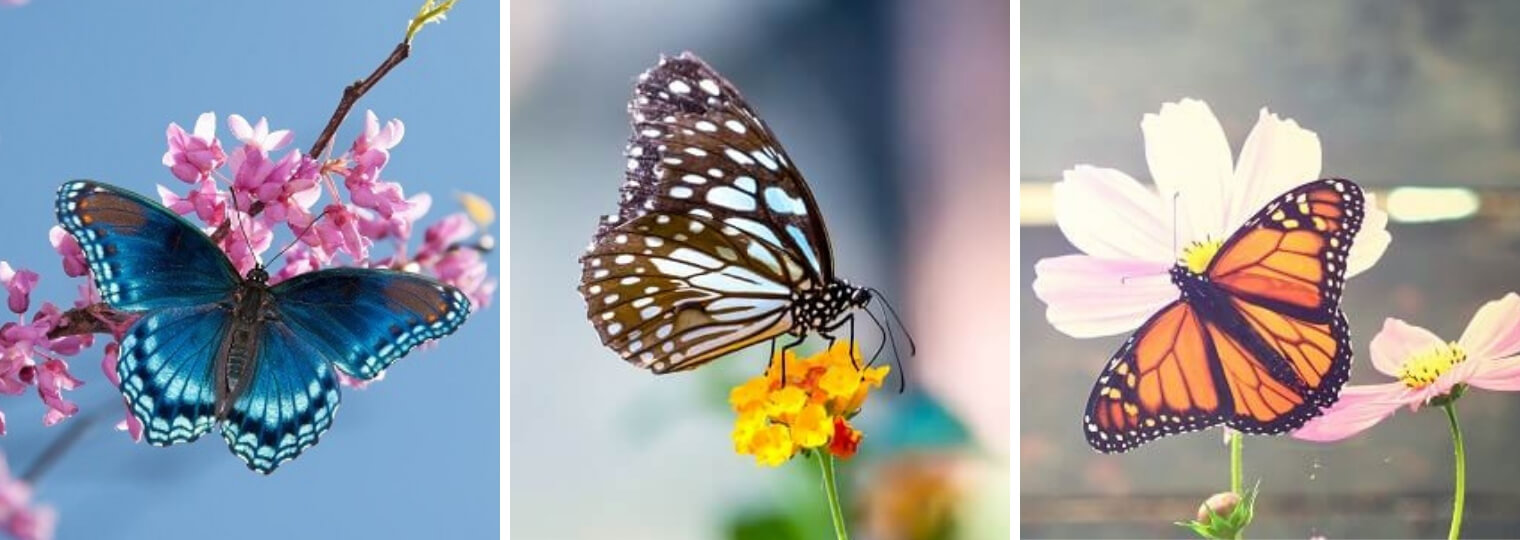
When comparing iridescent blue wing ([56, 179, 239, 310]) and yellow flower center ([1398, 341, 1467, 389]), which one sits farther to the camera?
yellow flower center ([1398, 341, 1467, 389])

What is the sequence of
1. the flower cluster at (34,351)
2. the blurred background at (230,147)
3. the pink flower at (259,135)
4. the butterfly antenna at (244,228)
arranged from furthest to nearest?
the blurred background at (230,147), the pink flower at (259,135), the butterfly antenna at (244,228), the flower cluster at (34,351)

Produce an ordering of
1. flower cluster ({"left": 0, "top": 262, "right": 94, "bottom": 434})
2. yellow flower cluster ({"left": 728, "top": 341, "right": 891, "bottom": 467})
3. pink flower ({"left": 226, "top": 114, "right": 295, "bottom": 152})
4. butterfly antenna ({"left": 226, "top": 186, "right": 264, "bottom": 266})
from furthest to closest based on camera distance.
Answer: yellow flower cluster ({"left": 728, "top": 341, "right": 891, "bottom": 467})
pink flower ({"left": 226, "top": 114, "right": 295, "bottom": 152})
butterfly antenna ({"left": 226, "top": 186, "right": 264, "bottom": 266})
flower cluster ({"left": 0, "top": 262, "right": 94, "bottom": 434})

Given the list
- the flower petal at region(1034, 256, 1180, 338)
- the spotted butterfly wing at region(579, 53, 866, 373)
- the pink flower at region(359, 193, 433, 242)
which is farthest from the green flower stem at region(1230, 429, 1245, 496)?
the pink flower at region(359, 193, 433, 242)

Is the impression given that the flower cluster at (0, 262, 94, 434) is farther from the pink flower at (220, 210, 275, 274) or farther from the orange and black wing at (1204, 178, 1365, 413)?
the orange and black wing at (1204, 178, 1365, 413)

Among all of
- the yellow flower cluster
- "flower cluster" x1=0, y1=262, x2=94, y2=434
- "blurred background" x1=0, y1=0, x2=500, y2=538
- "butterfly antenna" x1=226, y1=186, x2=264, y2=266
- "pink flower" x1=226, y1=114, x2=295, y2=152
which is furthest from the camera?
the yellow flower cluster

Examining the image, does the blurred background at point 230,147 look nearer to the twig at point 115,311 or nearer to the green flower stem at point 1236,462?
the twig at point 115,311

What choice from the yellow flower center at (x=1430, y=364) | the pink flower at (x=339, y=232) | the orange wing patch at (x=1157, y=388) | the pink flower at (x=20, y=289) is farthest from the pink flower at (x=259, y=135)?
the yellow flower center at (x=1430, y=364)

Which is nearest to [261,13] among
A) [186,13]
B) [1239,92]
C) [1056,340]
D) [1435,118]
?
[186,13]
